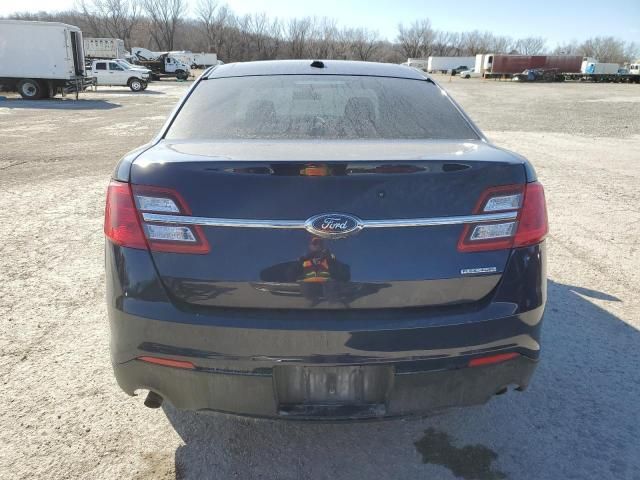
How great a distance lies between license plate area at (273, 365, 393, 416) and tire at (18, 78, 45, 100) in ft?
90.4

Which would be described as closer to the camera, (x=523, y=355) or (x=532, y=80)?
(x=523, y=355)

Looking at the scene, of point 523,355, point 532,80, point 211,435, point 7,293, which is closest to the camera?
point 523,355

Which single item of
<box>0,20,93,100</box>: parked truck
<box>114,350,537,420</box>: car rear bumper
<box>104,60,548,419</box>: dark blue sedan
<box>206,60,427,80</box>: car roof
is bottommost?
<box>114,350,537,420</box>: car rear bumper

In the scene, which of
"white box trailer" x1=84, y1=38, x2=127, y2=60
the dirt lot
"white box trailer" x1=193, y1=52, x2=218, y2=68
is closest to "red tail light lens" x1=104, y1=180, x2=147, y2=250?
the dirt lot

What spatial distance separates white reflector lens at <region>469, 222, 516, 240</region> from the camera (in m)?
1.82

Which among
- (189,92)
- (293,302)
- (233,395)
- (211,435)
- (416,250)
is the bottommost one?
(211,435)

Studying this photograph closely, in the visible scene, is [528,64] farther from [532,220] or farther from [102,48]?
[532,220]

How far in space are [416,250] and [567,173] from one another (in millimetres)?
7728

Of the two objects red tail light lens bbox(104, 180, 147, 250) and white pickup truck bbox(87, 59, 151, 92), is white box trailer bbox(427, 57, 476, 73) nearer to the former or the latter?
white pickup truck bbox(87, 59, 151, 92)

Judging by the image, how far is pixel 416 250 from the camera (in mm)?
1770

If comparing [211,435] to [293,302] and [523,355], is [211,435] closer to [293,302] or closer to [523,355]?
[293,302]

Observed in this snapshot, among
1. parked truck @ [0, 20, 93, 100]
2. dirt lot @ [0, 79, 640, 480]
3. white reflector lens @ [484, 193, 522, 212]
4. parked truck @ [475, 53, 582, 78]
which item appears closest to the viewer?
white reflector lens @ [484, 193, 522, 212]

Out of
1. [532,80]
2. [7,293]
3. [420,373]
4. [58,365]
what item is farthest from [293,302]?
[532,80]

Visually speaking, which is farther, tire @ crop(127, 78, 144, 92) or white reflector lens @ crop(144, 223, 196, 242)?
tire @ crop(127, 78, 144, 92)
